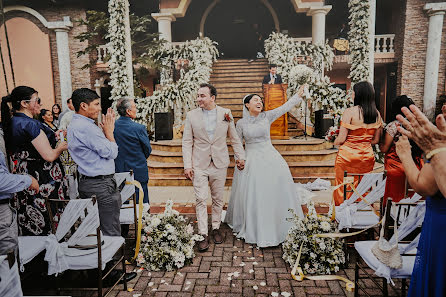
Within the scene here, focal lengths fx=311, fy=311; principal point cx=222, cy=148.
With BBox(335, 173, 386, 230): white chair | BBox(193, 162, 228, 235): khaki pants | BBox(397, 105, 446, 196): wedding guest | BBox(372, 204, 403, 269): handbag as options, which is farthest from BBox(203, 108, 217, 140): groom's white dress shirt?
BBox(397, 105, 446, 196): wedding guest

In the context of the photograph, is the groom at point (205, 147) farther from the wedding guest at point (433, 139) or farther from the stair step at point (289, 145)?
the stair step at point (289, 145)

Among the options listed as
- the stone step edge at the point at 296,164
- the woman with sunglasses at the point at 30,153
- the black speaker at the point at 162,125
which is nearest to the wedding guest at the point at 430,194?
the woman with sunglasses at the point at 30,153

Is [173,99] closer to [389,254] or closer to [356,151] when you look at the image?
[356,151]

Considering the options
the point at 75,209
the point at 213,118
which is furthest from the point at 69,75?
the point at 75,209

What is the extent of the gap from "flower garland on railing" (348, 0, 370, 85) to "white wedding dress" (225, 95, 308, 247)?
630 cm

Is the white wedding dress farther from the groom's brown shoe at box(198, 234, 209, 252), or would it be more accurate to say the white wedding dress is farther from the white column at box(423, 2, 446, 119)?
the white column at box(423, 2, 446, 119)

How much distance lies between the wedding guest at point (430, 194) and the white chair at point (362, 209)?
4.29 ft

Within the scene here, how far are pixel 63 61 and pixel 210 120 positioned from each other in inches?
467

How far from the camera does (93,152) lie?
2871 millimetres

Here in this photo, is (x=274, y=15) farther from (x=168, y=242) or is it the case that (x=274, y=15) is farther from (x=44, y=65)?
(x=168, y=242)

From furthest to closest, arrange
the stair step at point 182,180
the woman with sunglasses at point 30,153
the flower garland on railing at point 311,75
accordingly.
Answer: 1. the flower garland on railing at point 311,75
2. the stair step at point 182,180
3. the woman with sunglasses at point 30,153

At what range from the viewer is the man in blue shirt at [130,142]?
13.8ft

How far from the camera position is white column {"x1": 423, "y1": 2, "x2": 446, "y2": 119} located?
11891mm

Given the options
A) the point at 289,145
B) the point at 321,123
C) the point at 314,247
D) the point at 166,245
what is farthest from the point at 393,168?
the point at 321,123
